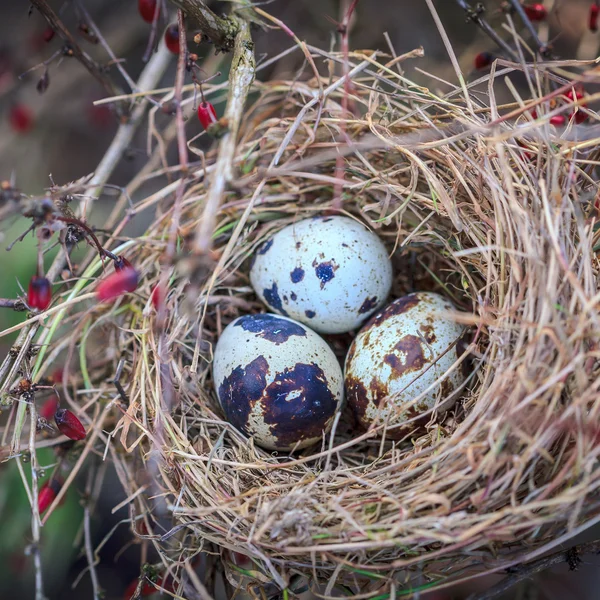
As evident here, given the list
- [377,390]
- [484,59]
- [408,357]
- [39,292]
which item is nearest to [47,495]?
[39,292]

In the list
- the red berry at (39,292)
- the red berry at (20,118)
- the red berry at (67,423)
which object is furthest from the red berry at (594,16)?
the red berry at (20,118)

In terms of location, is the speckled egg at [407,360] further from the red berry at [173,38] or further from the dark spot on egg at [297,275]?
the red berry at [173,38]

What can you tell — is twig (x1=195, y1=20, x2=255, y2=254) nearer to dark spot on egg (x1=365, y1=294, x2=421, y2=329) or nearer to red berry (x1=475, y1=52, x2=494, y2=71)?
dark spot on egg (x1=365, y1=294, x2=421, y2=329)

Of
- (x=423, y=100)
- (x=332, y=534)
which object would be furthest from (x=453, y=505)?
(x=423, y=100)

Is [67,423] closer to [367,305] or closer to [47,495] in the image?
[47,495]

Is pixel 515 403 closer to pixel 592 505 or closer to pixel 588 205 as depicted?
pixel 592 505

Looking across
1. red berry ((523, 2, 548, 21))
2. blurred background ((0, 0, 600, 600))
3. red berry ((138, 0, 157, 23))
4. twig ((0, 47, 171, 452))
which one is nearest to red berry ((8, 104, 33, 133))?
blurred background ((0, 0, 600, 600))

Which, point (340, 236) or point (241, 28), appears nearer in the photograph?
point (241, 28)
